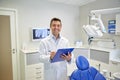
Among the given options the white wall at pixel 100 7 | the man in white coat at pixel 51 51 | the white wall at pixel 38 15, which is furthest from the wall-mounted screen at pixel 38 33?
the man in white coat at pixel 51 51

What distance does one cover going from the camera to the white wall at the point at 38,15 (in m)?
3.59

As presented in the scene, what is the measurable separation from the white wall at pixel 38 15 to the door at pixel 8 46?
0.19 m

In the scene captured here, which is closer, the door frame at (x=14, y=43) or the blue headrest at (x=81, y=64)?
the blue headrest at (x=81, y=64)

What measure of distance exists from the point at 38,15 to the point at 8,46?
1210 mm

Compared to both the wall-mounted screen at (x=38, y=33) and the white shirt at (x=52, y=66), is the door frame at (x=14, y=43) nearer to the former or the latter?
the wall-mounted screen at (x=38, y=33)

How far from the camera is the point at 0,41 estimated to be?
3.27 m

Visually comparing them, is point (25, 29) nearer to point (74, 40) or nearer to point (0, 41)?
point (0, 41)

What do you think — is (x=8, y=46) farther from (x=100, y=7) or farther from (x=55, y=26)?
(x=100, y=7)

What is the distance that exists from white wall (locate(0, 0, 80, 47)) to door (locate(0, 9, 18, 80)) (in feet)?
0.63

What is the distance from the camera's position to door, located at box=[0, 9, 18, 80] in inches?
130

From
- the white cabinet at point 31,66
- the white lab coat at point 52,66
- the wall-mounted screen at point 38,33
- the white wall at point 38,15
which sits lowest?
the white cabinet at point 31,66

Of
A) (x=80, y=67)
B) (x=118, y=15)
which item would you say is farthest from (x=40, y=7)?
(x=80, y=67)

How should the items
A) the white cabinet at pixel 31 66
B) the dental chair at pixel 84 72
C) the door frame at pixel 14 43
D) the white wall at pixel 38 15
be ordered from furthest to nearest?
the white wall at pixel 38 15
the door frame at pixel 14 43
the white cabinet at pixel 31 66
the dental chair at pixel 84 72

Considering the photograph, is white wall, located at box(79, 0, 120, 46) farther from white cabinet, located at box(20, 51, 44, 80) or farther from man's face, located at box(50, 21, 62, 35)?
man's face, located at box(50, 21, 62, 35)
